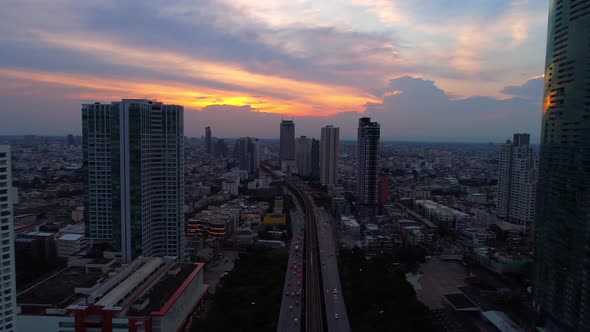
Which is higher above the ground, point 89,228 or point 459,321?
point 89,228

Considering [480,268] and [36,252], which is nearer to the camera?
[36,252]

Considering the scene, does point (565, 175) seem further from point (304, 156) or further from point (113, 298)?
point (304, 156)

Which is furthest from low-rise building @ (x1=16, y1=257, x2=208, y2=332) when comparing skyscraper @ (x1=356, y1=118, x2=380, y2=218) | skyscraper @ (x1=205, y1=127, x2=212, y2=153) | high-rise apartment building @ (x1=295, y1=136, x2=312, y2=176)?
skyscraper @ (x1=205, y1=127, x2=212, y2=153)

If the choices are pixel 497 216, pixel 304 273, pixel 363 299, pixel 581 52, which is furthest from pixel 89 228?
pixel 497 216

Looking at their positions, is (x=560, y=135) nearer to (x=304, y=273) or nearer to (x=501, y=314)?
(x=501, y=314)

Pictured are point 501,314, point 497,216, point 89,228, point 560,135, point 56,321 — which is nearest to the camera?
point 56,321

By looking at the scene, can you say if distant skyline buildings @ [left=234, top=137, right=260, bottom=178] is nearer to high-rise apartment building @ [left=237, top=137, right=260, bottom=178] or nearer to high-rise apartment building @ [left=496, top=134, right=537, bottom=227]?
high-rise apartment building @ [left=237, top=137, right=260, bottom=178]
